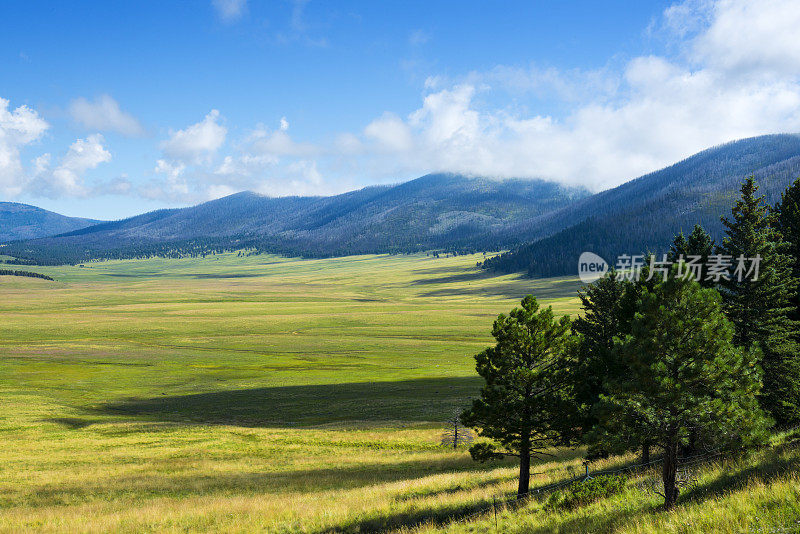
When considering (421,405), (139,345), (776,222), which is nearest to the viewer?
(776,222)

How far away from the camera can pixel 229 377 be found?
8225 centimetres

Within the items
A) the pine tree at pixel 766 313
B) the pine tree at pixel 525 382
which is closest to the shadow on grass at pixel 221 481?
the pine tree at pixel 525 382

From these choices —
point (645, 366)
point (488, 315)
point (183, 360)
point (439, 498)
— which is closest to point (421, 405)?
point (439, 498)

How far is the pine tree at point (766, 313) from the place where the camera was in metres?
29.0

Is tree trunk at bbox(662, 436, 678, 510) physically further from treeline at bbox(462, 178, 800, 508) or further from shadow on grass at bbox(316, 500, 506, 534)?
shadow on grass at bbox(316, 500, 506, 534)

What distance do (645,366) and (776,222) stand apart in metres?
29.3

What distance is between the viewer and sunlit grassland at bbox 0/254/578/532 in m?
24.5

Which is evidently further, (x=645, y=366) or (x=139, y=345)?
(x=139, y=345)

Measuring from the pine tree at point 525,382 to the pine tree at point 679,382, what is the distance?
6940mm

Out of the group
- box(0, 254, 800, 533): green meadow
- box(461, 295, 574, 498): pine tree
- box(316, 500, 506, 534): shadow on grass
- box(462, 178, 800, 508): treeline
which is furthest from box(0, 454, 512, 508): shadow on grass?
box(462, 178, 800, 508): treeline

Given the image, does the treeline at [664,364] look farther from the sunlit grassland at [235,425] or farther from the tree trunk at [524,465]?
the sunlit grassland at [235,425]

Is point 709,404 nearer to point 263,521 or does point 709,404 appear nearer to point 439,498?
point 439,498

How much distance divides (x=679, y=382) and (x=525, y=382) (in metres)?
8.95

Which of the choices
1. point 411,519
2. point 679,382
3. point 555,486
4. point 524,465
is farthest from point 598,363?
point 411,519
